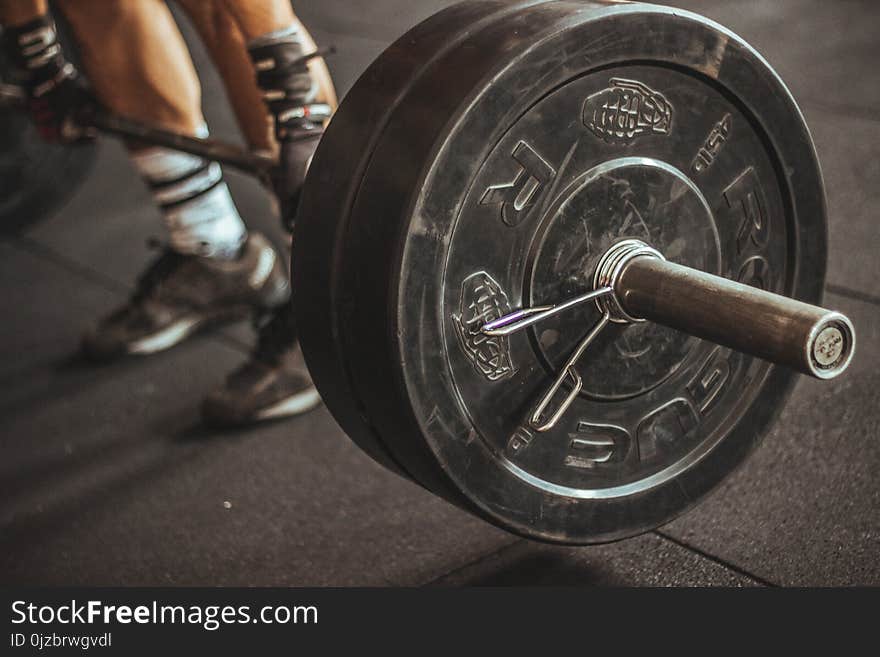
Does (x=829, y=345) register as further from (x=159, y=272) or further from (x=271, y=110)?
(x=159, y=272)

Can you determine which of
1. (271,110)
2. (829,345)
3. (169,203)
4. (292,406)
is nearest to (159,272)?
(169,203)

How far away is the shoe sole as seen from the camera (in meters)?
1.52

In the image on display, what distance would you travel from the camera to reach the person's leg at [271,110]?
1.26 metres

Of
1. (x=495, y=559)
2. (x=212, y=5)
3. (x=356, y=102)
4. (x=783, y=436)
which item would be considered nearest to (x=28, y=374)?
(x=212, y=5)

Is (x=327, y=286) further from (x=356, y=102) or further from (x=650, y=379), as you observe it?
(x=650, y=379)

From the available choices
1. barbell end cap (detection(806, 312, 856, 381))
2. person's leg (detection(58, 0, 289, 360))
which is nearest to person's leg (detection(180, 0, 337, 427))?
person's leg (detection(58, 0, 289, 360))

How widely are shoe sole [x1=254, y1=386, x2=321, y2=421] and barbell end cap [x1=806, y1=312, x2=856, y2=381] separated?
0.85m

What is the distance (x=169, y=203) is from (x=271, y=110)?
455 mm

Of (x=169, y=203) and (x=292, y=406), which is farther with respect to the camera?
(x=169, y=203)

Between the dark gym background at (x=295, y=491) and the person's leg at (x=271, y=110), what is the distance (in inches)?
2.0

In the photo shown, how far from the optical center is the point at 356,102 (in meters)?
0.90

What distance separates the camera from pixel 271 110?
50.7 inches

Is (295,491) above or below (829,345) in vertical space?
below

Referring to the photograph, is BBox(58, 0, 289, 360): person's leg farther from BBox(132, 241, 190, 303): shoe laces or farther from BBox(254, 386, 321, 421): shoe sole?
BBox(254, 386, 321, 421): shoe sole
